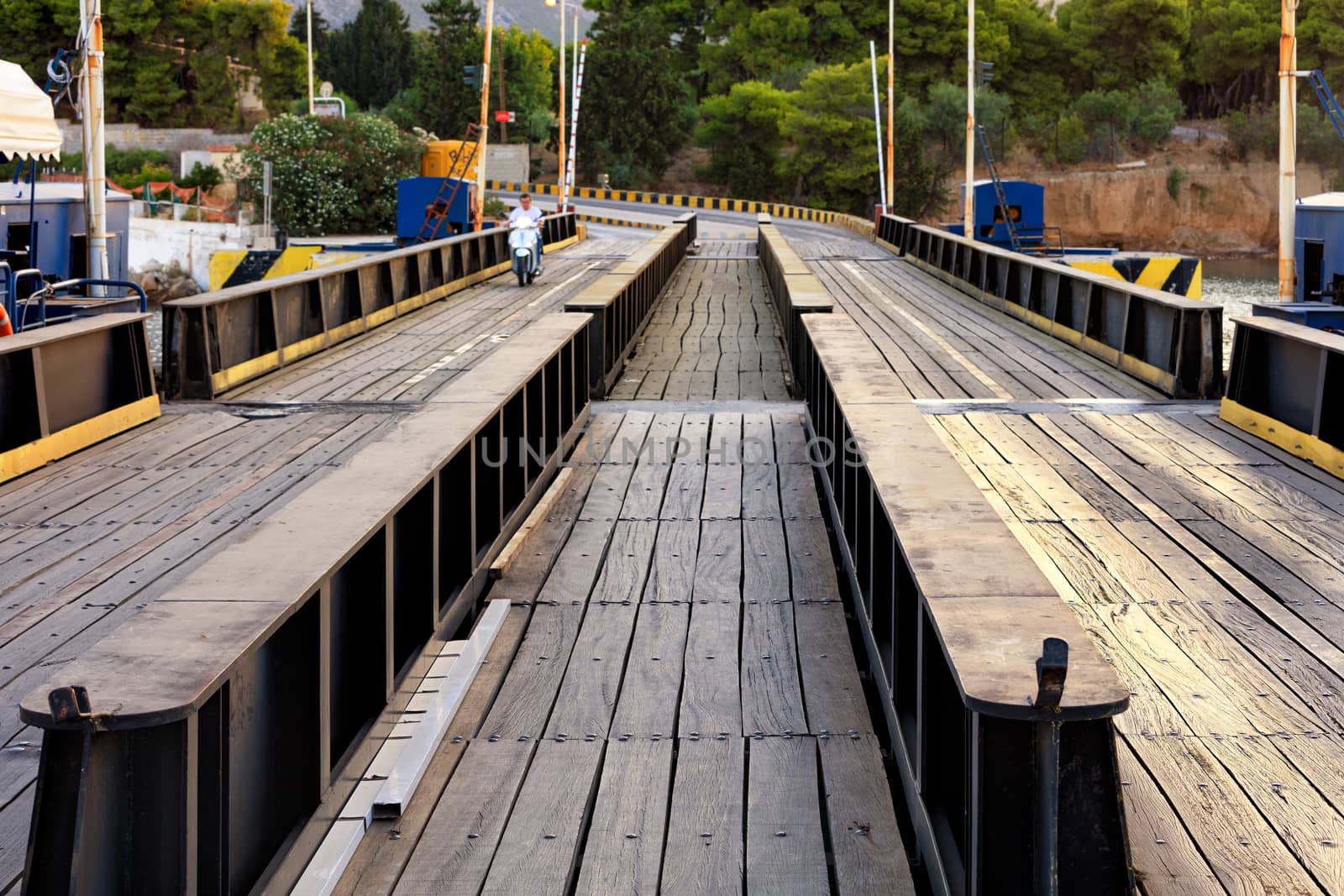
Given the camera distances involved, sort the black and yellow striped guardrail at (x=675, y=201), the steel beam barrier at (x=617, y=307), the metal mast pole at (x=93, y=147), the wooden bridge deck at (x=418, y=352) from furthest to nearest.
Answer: the black and yellow striped guardrail at (x=675, y=201) → the metal mast pole at (x=93, y=147) → the steel beam barrier at (x=617, y=307) → the wooden bridge deck at (x=418, y=352)

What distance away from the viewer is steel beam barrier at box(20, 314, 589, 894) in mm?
3123

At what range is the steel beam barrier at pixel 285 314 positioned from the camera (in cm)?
1191

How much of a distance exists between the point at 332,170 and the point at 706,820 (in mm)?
52598

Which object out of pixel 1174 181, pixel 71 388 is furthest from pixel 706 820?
pixel 1174 181

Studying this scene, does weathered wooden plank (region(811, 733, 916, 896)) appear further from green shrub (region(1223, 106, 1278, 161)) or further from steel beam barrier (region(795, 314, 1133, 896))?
green shrub (region(1223, 106, 1278, 161))

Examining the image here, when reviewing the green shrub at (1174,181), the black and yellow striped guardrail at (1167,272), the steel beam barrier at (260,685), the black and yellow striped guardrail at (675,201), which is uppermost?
the green shrub at (1174,181)

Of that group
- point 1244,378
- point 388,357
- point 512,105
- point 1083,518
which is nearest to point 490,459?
point 1083,518

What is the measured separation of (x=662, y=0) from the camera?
106125 mm

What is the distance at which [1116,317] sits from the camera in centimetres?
1423

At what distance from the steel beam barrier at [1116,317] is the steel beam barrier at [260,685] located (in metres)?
6.83

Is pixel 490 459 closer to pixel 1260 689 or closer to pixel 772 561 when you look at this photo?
pixel 772 561

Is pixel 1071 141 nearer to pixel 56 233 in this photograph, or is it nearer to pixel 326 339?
pixel 56 233

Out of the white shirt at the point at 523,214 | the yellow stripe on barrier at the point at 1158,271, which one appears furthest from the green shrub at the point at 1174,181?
the white shirt at the point at 523,214

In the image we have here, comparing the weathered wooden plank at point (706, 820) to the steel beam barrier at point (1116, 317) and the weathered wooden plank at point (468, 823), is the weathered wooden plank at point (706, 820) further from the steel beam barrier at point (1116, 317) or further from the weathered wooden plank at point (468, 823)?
the steel beam barrier at point (1116, 317)
